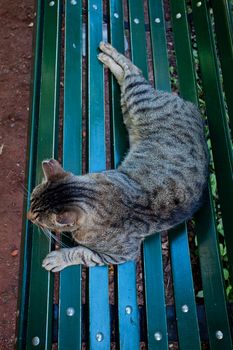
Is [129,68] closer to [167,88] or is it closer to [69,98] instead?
[167,88]

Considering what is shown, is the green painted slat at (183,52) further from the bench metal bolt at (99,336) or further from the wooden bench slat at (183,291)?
the bench metal bolt at (99,336)

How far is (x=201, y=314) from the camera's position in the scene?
2203 millimetres

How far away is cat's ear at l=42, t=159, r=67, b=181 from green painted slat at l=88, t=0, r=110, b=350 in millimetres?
253

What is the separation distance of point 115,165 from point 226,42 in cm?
91

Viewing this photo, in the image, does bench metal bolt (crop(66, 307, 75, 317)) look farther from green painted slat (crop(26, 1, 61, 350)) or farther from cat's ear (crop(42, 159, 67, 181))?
cat's ear (crop(42, 159, 67, 181))

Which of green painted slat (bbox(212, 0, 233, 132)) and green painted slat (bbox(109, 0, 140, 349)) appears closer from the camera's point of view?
green painted slat (bbox(109, 0, 140, 349))

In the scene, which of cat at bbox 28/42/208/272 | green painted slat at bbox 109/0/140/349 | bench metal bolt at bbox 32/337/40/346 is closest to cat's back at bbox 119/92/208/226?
cat at bbox 28/42/208/272

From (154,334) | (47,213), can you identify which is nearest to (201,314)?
(154,334)

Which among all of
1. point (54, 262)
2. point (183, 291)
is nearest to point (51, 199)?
point (54, 262)

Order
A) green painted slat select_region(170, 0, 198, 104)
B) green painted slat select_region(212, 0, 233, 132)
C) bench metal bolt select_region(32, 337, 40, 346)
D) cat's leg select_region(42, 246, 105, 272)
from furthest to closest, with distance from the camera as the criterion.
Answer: green painted slat select_region(170, 0, 198, 104)
green painted slat select_region(212, 0, 233, 132)
cat's leg select_region(42, 246, 105, 272)
bench metal bolt select_region(32, 337, 40, 346)

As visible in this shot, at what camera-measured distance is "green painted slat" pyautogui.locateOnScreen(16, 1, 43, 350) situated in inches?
81.7

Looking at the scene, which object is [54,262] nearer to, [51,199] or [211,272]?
[51,199]

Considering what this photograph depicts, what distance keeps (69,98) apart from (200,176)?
0.89m

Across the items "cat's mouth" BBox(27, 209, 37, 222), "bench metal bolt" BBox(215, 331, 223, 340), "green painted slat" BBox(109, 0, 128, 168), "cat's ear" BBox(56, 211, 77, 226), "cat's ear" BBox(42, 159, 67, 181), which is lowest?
"bench metal bolt" BBox(215, 331, 223, 340)
